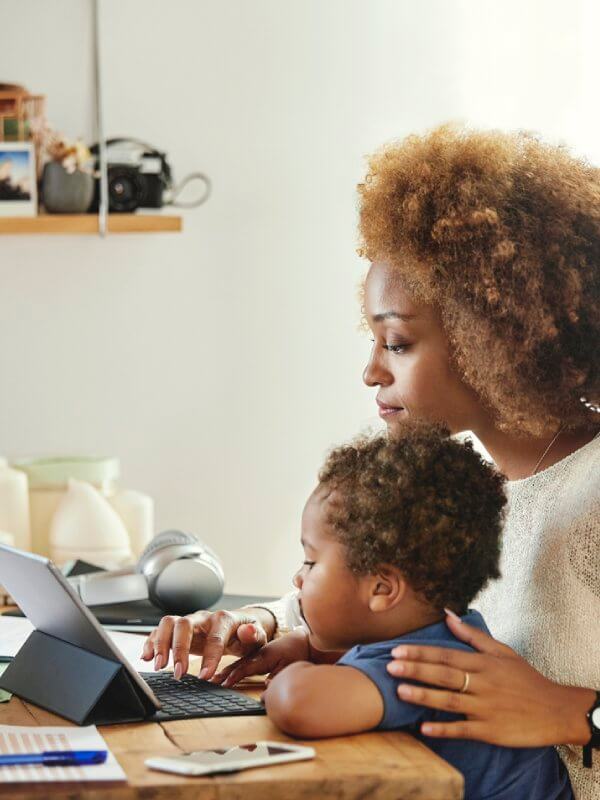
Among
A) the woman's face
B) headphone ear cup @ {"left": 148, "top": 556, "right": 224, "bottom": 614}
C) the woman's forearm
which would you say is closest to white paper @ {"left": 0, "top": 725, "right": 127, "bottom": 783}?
the woman's forearm

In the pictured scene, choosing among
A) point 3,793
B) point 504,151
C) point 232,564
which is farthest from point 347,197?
point 3,793

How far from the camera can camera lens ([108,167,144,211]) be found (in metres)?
2.77

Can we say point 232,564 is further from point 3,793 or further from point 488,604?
point 3,793

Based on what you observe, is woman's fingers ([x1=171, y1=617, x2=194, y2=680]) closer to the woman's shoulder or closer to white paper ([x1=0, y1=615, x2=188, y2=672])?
white paper ([x1=0, y1=615, x2=188, y2=672])

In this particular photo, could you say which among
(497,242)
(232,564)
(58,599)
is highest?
(497,242)

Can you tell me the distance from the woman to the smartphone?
264 millimetres

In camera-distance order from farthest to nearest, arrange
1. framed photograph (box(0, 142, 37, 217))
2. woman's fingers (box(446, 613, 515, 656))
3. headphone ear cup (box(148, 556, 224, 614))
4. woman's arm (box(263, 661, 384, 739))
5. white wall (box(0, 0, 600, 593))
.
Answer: white wall (box(0, 0, 600, 593))
framed photograph (box(0, 142, 37, 217))
headphone ear cup (box(148, 556, 224, 614))
woman's fingers (box(446, 613, 515, 656))
woman's arm (box(263, 661, 384, 739))

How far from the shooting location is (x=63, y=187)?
2.70m

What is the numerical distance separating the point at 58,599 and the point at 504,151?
701 millimetres

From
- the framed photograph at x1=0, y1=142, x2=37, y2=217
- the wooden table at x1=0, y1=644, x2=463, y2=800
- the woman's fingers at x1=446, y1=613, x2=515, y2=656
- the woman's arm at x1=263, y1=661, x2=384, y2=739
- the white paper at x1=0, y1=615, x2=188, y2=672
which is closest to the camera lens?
the wooden table at x1=0, y1=644, x2=463, y2=800

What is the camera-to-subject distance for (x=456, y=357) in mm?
1301

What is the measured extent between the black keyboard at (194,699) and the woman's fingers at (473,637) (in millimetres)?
183

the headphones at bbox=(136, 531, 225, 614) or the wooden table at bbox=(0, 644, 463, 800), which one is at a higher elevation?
the wooden table at bbox=(0, 644, 463, 800)

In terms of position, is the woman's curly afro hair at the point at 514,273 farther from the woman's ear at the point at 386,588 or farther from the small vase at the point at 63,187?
the small vase at the point at 63,187
